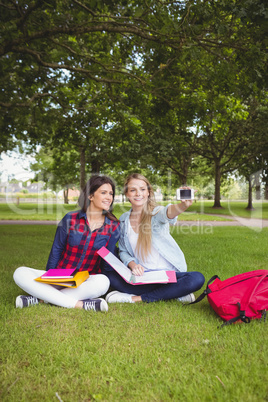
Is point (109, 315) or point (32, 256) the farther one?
point (32, 256)

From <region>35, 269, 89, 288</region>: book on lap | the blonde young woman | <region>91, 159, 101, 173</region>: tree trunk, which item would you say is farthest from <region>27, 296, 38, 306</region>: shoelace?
<region>91, 159, 101, 173</region>: tree trunk

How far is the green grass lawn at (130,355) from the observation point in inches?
82.0

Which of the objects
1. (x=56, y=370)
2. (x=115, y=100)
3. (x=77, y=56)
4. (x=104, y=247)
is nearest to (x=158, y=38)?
(x=77, y=56)

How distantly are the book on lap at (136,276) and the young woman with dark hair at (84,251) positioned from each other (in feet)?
0.74

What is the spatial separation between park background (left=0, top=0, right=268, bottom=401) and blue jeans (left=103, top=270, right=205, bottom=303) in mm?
170

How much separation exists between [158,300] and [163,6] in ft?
17.9

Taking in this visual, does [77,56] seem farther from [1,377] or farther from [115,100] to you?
[1,377]

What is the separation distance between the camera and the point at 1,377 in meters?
2.25

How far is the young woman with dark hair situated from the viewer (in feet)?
12.0

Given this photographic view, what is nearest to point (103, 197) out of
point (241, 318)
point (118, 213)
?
point (241, 318)

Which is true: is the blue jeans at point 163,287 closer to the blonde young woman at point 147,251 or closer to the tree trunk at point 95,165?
the blonde young woman at point 147,251

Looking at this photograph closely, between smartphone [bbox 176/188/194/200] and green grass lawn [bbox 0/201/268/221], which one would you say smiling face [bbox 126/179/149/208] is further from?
green grass lawn [bbox 0/201/268/221]

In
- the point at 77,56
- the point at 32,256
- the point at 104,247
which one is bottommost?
the point at 32,256

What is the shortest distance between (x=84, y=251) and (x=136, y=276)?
74cm
